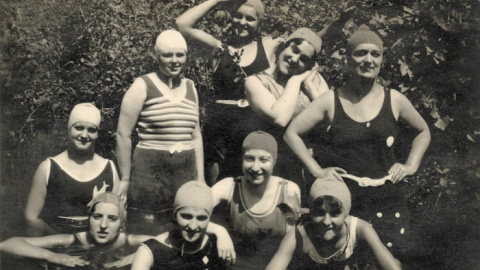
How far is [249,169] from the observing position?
4.20m

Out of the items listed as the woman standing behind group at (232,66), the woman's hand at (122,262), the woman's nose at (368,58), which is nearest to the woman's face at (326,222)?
the woman standing behind group at (232,66)

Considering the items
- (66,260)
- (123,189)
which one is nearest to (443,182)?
(123,189)

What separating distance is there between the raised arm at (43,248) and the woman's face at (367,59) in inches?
78.2

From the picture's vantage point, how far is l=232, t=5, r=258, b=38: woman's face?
4.64 meters

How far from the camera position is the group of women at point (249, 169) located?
4.16m

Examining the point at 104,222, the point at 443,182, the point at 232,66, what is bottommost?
the point at 443,182

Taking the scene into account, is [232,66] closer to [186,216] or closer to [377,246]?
[186,216]

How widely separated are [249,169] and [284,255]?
525 mm

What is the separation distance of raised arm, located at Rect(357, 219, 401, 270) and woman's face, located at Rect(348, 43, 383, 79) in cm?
90

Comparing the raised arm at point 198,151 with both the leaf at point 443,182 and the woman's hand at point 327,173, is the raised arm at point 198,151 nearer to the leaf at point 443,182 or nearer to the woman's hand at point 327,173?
the woman's hand at point 327,173

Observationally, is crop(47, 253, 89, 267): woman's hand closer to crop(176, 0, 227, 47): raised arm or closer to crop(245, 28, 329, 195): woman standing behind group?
crop(245, 28, 329, 195): woman standing behind group

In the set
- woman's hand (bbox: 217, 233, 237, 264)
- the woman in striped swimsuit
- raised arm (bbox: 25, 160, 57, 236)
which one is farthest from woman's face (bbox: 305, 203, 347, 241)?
raised arm (bbox: 25, 160, 57, 236)

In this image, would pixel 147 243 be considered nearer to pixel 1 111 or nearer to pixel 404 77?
pixel 1 111

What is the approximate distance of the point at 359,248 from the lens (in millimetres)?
4215
